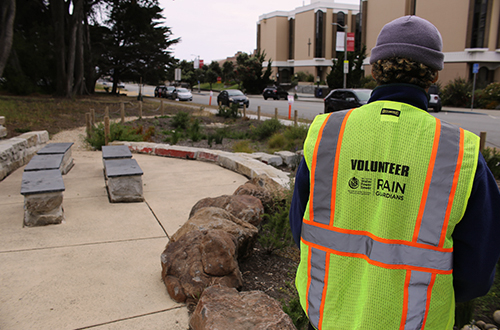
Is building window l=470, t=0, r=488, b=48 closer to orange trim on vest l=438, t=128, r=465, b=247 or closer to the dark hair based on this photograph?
the dark hair

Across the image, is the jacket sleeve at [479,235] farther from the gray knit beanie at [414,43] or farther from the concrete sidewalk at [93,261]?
the concrete sidewalk at [93,261]

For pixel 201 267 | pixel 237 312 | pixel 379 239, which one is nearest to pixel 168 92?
pixel 201 267

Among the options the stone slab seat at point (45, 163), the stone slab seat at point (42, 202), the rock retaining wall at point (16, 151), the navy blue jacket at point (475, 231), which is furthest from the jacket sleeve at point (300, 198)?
the rock retaining wall at point (16, 151)

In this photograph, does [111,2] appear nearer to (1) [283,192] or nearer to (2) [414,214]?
(1) [283,192]

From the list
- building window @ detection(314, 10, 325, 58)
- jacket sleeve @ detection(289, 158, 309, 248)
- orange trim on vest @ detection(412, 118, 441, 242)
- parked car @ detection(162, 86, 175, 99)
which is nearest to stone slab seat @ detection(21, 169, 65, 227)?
jacket sleeve @ detection(289, 158, 309, 248)

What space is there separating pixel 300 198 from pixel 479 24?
4469cm

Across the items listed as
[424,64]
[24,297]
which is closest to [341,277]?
[424,64]

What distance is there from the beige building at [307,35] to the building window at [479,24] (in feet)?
73.3

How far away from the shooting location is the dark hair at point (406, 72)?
1.46 metres

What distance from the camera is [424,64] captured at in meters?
1.45

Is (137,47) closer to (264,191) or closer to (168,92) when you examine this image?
(168,92)

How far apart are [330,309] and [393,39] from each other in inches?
39.7

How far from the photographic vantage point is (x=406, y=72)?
1.47 metres

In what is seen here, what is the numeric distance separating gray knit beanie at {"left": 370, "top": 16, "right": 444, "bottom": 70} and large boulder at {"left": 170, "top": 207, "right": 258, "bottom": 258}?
229cm
